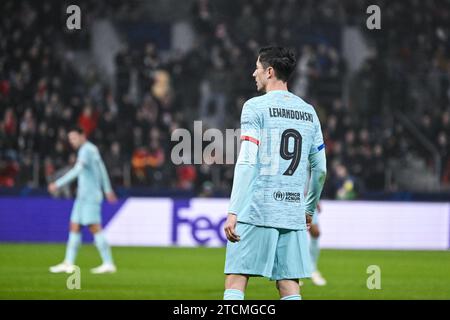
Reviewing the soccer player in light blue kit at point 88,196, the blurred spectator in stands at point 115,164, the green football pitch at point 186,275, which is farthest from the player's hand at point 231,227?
the blurred spectator in stands at point 115,164

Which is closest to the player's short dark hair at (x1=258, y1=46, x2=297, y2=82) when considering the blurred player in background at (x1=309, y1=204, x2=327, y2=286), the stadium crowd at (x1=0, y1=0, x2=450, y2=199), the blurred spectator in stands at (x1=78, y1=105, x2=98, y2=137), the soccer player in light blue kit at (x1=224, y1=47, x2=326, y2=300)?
the soccer player in light blue kit at (x1=224, y1=47, x2=326, y2=300)

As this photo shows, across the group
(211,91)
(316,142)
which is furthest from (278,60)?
(211,91)

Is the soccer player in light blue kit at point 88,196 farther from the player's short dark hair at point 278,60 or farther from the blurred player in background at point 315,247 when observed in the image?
the player's short dark hair at point 278,60

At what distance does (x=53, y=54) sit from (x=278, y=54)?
19.5 metres

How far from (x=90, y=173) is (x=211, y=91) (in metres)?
10.5

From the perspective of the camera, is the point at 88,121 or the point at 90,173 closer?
the point at 90,173

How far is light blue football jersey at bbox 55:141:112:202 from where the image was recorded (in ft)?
48.3

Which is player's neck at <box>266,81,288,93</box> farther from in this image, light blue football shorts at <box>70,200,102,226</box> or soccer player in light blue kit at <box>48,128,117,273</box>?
light blue football shorts at <box>70,200,102,226</box>

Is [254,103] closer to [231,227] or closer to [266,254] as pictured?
[231,227]

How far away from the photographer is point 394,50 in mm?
27031

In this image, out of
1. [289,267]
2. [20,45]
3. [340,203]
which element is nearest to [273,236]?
[289,267]

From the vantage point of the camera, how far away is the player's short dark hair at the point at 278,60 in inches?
263

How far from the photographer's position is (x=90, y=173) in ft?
48.9
